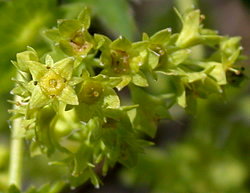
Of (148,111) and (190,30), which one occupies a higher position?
(190,30)

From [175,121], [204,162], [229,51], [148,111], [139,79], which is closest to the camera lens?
[139,79]

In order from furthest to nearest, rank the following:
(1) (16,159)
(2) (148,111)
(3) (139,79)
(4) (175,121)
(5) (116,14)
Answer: (4) (175,121), (5) (116,14), (1) (16,159), (2) (148,111), (3) (139,79)

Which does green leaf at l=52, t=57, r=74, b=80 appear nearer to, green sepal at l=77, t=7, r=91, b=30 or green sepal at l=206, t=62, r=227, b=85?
green sepal at l=77, t=7, r=91, b=30

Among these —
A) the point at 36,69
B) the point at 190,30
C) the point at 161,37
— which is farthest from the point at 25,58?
the point at 190,30

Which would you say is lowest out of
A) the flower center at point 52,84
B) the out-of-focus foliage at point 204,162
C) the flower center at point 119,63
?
the out-of-focus foliage at point 204,162

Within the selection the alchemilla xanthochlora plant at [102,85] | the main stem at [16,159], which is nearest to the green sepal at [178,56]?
the alchemilla xanthochlora plant at [102,85]

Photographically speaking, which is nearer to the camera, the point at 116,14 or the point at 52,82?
the point at 52,82

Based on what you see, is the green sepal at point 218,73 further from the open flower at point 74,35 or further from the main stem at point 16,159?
the main stem at point 16,159

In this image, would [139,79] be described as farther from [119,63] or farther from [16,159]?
[16,159]

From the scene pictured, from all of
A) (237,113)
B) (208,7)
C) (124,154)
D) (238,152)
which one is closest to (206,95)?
(124,154)

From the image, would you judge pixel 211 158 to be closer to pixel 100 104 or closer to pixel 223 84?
pixel 223 84
